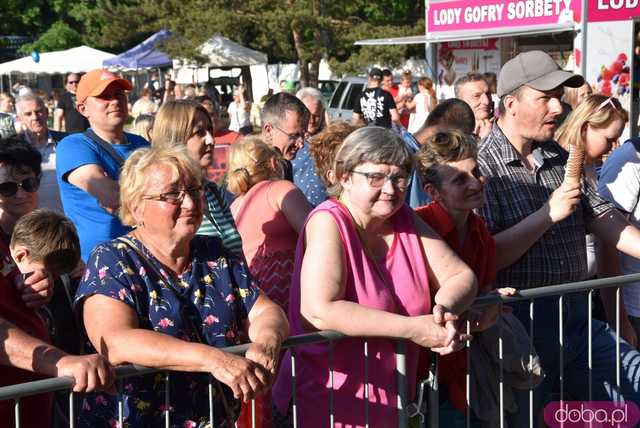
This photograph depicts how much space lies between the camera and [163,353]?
2.83 m

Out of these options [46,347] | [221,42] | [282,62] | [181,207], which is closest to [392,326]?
[181,207]

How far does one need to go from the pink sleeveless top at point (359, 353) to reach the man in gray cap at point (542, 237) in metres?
0.67

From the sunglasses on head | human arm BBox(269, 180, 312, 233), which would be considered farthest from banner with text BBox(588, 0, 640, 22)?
the sunglasses on head

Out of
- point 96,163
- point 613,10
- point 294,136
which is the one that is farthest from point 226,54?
point 96,163

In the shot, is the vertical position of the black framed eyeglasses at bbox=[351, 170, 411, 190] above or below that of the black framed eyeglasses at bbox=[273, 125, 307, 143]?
above

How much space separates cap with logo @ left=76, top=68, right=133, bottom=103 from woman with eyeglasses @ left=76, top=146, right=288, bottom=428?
147 centimetres

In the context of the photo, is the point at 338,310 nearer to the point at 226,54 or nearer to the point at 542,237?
the point at 542,237

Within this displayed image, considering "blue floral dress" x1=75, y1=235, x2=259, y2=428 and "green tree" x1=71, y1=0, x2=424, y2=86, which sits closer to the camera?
"blue floral dress" x1=75, y1=235, x2=259, y2=428

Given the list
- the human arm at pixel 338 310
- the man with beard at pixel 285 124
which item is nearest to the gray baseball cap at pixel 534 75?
the human arm at pixel 338 310

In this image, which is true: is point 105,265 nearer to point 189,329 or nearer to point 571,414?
point 189,329

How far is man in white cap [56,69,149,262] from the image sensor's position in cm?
430

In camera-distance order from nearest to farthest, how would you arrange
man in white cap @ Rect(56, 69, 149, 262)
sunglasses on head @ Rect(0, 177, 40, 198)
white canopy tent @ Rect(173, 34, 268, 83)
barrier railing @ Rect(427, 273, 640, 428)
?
barrier railing @ Rect(427, 273, 640, 428) < sunglasses on head @ Rect(0, 177, 40, 198) < man in white cap @ Rect(56, 69, 149, 262) < white canopy tent @ Rect(173, 34, 268, 83)

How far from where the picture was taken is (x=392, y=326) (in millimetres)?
3219

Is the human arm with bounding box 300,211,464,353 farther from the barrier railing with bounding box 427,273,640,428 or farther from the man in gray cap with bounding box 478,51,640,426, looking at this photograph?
the man in gray cap with bounding box 478,51,640,426
